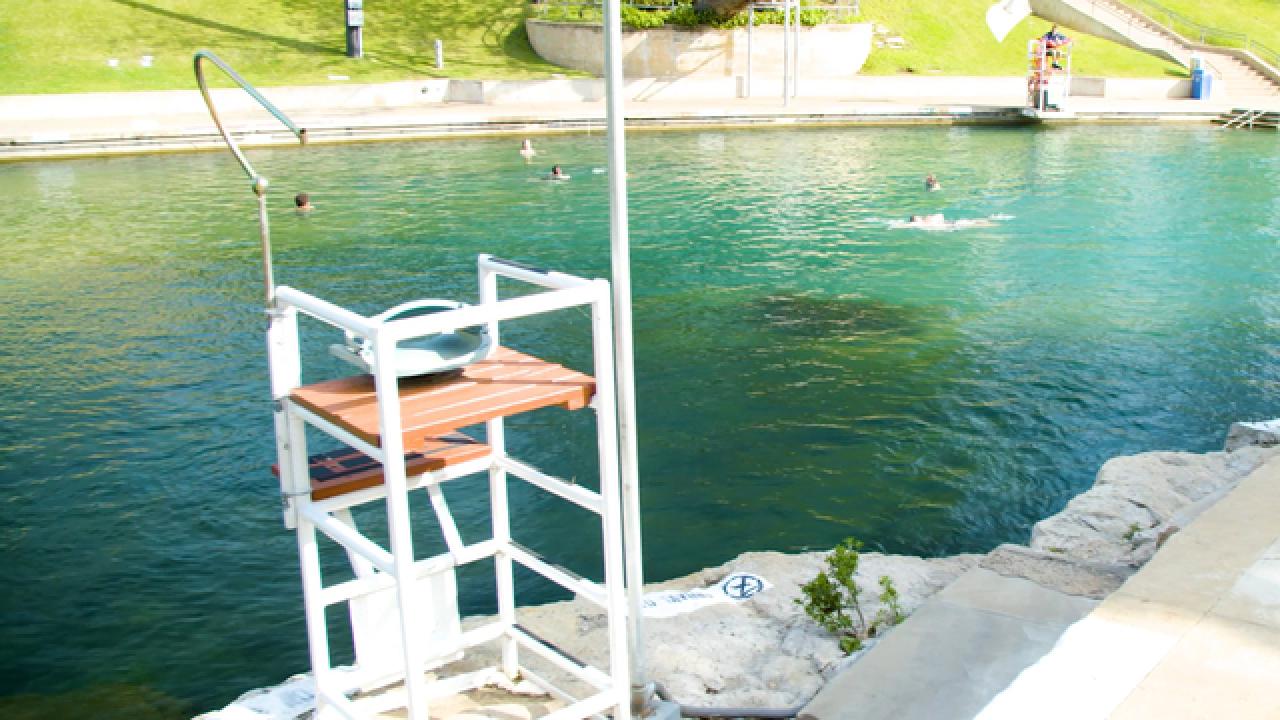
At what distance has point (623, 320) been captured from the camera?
5.45 metres

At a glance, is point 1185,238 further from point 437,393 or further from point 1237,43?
point 1237,43

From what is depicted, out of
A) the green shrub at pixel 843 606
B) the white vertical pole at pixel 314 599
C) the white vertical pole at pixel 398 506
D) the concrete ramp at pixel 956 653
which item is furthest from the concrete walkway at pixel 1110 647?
the white vertical pole at pixel 314 599

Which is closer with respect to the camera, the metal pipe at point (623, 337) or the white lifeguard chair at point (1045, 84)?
the metal pipe at point (623, 337)

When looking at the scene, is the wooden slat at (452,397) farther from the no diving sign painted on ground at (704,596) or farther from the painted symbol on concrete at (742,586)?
the painted symbol on concrete at (742,586)

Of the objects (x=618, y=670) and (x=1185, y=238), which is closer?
(x=618, y=670)

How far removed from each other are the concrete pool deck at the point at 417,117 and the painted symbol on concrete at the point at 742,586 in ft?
85.4

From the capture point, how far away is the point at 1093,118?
1396 inches

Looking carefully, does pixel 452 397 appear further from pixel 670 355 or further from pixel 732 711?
pixel 670 355

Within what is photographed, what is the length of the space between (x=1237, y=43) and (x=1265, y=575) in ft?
143

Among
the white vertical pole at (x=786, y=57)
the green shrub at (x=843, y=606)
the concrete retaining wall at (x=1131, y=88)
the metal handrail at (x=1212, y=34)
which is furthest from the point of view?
the metal handrail at (x=1212, y=34)

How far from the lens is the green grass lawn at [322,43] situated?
36.2 m

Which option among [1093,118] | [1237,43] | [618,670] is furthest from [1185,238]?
[1237,43]

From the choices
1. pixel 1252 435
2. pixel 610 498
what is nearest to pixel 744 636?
pixel 610 498

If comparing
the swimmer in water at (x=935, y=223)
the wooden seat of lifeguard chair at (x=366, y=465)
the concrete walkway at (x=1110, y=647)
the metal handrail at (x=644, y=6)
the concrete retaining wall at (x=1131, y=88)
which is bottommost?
the concrete walkway at (x=1110, y=647)
